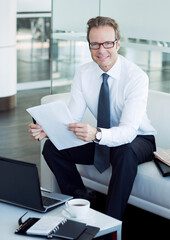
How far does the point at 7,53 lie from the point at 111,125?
3167mm

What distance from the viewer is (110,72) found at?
2996 millimetres

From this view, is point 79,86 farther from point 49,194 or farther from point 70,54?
point 70,54

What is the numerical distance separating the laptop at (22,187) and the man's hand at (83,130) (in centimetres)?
43

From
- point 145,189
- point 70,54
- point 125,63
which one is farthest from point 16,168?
point 70,54

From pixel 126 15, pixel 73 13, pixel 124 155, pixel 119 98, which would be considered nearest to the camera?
pixel 124 155

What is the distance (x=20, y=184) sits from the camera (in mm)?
2254

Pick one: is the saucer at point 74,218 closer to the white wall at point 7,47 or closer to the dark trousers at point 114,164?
the dark trousers at point 114,164

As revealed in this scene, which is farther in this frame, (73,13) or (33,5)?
(33,5)

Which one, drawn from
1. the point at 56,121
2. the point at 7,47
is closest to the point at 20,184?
the point at 56,121

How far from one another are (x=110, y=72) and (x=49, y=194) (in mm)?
927

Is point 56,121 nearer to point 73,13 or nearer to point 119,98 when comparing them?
point 119,98

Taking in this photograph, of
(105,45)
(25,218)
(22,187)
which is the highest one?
(105,45)

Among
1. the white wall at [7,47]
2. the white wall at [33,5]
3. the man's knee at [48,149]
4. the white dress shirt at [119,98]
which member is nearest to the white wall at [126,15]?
the white wall at [7,47]

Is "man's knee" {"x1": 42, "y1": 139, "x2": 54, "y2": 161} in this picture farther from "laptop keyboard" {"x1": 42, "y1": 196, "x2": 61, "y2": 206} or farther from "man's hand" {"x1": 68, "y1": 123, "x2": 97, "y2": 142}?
"laptop keyboard" {"x1": 42, "y1": 196, "x2": 61, "y2": 206}
